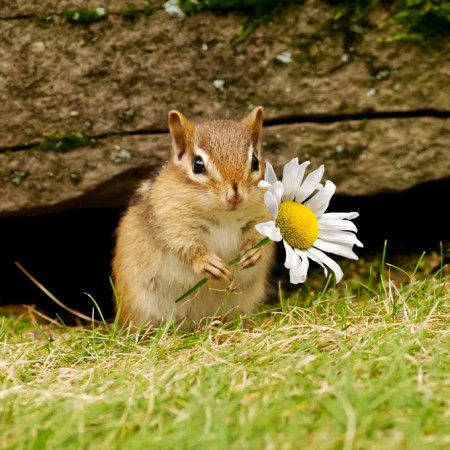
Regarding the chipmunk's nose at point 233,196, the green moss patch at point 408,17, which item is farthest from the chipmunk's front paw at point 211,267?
the green moss patch at point 408,17

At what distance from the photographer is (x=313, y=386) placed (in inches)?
91.1

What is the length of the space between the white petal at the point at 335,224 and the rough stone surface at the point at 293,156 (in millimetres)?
1361

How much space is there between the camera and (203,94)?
4.46 meters

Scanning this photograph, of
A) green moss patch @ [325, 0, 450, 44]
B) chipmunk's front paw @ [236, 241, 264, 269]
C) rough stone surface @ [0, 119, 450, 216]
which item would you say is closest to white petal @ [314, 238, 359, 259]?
chipmunk's front paw @ [236, 241, 264, 269]

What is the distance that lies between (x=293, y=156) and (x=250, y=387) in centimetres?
251

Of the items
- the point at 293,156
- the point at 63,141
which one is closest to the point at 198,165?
the point at 293,156

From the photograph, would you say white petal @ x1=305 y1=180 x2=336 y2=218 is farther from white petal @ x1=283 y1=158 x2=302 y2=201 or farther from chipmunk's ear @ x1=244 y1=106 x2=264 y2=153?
chipmunk's ear @ x1=244 y1=106 x2=264 y2=153

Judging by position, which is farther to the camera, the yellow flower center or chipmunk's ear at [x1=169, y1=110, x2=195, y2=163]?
chipmunk's ear at [x1=169, y1=110, x2=195, y2=163]

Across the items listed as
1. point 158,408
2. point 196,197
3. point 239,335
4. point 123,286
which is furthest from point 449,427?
point 123,286

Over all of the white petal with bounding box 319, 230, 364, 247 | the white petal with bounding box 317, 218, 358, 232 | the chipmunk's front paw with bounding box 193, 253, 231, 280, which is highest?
the white petal with bounding box 317, 218, 358, 232

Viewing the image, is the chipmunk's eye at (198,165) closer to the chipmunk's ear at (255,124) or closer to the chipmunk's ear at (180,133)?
the chipmunk's ear at (180,133)

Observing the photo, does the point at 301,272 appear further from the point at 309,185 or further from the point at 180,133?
the point at 180,133

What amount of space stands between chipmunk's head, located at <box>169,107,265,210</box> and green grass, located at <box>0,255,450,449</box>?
29.7 inches

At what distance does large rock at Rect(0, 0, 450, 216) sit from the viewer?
4.31 m
